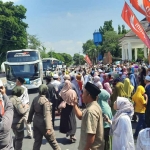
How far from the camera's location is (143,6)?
11.0 m

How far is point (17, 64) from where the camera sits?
853 inches

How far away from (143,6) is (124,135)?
777cm

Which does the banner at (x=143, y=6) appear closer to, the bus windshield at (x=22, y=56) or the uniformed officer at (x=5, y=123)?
the uniformed officer at (x=5, y=123)

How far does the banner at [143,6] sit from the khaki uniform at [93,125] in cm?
743

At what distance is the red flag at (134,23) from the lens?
35.3 feet

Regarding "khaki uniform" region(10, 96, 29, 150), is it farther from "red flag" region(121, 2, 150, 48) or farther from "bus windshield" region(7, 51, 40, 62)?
"bus windshield" region(7, 51, 40, 62)

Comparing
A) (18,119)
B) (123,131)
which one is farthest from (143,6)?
(123,131)

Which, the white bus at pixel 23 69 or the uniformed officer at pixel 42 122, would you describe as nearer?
the uniformed officer at pixel 42 122

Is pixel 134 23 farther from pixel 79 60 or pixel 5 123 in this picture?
pixel 79 60

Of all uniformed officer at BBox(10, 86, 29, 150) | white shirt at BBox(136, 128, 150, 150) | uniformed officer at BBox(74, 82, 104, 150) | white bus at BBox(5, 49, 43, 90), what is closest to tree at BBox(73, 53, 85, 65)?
white bus at BBox(5, 49, 43, 90)

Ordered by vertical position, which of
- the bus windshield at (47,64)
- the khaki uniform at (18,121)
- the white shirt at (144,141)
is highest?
the bus windshield at (47,64)

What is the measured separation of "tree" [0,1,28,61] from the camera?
169 ft

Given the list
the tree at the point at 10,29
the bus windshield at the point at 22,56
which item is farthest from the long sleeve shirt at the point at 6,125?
the tree at the point at 10,29

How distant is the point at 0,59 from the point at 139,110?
158ft
